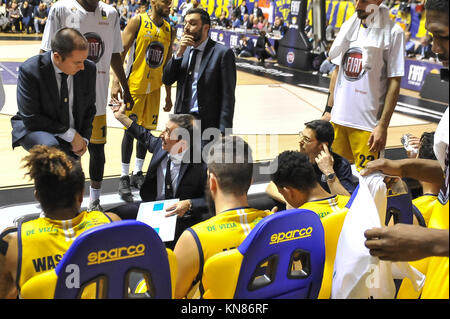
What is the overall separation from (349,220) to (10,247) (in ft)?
4.32

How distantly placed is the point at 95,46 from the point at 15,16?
17.6 m

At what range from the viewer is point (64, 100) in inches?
142

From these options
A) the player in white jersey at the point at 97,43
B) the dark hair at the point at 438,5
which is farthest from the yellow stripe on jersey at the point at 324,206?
the player in white jersey at the point at 97,43

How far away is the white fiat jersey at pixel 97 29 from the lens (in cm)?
410

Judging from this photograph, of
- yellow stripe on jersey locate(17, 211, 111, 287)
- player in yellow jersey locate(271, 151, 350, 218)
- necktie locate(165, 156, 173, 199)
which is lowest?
necktie locate(165, 156, 173, 199)

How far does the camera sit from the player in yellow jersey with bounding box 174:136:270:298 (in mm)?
2041

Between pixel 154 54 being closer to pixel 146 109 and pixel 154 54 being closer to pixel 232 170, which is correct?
pixel 146 109

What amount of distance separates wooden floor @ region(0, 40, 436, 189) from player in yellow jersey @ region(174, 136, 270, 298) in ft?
9.55

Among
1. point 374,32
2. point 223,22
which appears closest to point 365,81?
point 374,32

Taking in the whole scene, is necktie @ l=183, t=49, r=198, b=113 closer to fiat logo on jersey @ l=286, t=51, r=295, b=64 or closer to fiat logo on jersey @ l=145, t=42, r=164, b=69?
fiat logo on jersey @ l=145, t=42, r=164, b=69

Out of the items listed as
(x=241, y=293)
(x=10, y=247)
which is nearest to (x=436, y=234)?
(x=241, y=293)

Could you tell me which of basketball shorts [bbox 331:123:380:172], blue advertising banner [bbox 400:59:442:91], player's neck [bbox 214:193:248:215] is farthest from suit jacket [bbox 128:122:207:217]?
blue advertising banner [bbox 400:59:442:91]

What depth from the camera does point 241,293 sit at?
1917 millimetres
